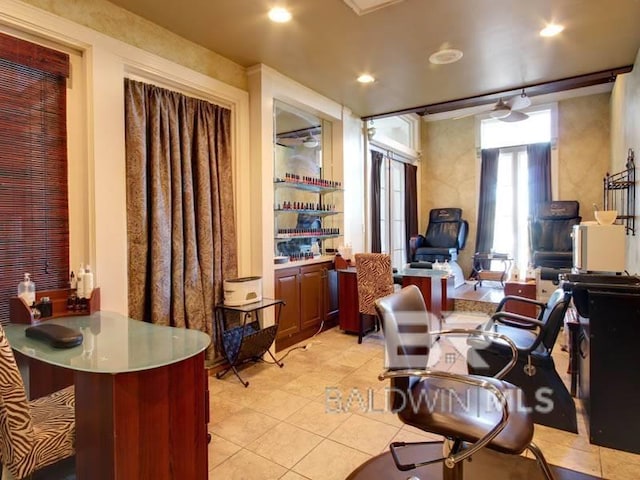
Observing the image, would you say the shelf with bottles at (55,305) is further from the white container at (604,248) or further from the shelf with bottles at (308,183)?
the white container at (604,248)

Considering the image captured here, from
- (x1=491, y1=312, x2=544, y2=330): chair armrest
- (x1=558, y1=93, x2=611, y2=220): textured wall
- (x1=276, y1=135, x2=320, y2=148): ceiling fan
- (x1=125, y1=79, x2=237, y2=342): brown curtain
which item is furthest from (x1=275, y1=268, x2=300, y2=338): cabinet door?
(x1=558, y1=93, x2=611, y2=220): textured wall

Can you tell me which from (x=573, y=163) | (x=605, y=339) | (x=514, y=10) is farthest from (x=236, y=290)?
(x=573, y=163)

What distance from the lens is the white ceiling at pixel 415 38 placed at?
8.55ft

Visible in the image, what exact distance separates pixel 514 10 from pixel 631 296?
2.00m

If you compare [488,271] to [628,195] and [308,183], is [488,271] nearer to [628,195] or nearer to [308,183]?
[628,195]

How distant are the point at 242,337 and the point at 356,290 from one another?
5.09 feet

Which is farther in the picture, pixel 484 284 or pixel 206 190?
pixel 484 284

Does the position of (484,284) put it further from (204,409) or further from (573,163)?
(204,409)

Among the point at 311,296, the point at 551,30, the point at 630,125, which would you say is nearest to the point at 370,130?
the point at 311,296

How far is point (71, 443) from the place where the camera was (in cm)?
158

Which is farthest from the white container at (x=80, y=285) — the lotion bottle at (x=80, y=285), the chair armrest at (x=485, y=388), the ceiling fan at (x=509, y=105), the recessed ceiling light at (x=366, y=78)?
the ceiling fan at (x=509, y=105)

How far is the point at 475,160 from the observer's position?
290 inches

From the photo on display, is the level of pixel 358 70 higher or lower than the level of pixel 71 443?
higher

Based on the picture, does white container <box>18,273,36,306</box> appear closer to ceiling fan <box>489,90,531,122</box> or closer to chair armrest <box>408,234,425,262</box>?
ceiling fan <box>489,90,531,122</box>
